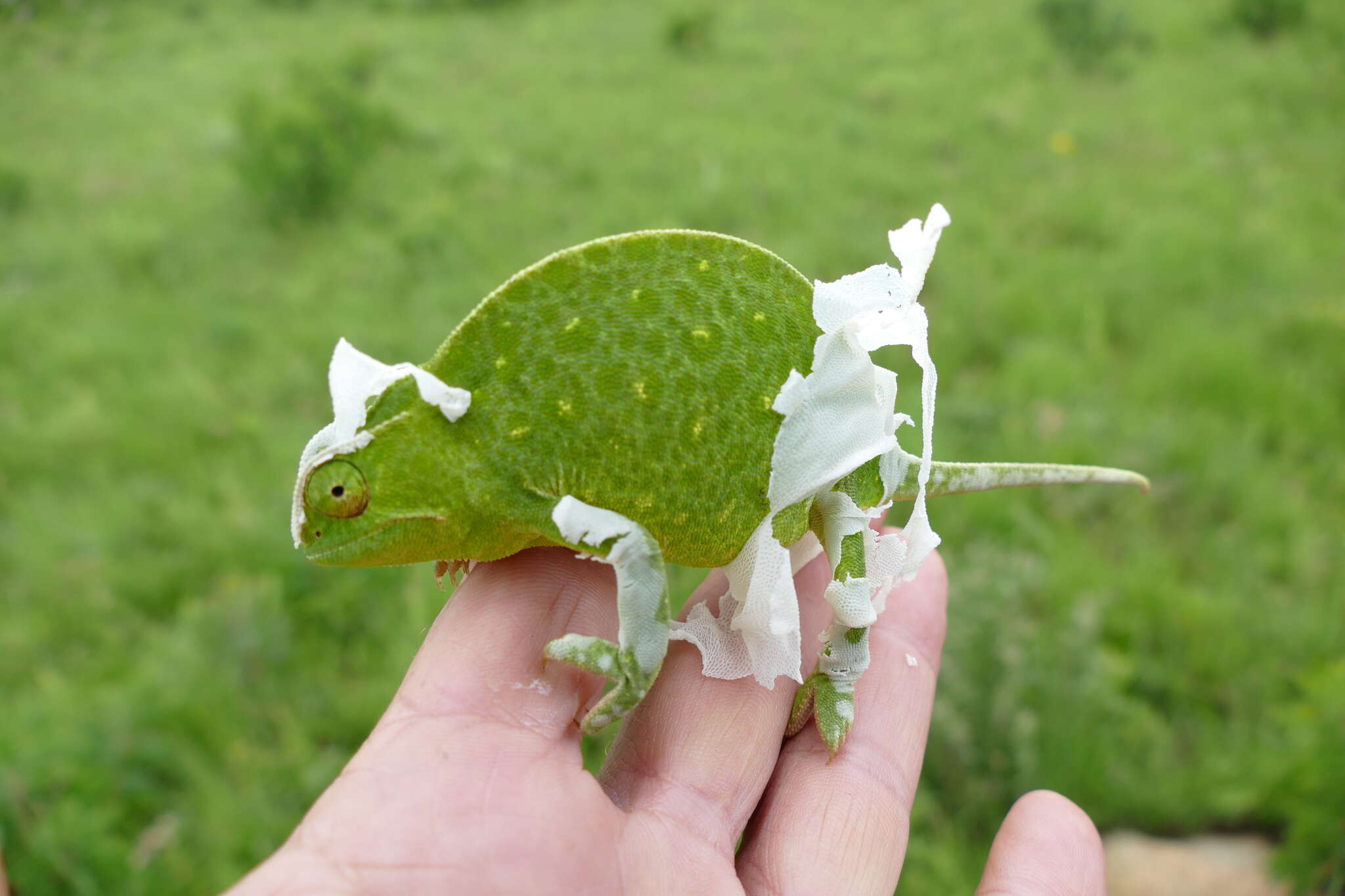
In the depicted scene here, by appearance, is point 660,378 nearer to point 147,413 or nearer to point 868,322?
point 868,322

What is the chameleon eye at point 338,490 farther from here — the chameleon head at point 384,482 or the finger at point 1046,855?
the finger at point 1046,855

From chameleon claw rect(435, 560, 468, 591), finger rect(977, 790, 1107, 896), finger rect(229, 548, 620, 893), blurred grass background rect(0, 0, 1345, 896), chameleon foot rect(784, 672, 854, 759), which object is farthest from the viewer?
blurred grass background rect(0, 0, 1345, 896)

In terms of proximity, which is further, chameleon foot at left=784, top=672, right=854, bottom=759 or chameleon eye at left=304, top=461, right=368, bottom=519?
chameleon foot at left=784, top=672, right=854, bottom=759

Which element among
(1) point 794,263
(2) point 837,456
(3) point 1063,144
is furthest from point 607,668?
(3) point 1063,144

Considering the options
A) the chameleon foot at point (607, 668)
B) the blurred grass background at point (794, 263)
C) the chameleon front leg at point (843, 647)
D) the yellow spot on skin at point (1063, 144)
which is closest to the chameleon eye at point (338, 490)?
the chameleon foot at point (607, 668)

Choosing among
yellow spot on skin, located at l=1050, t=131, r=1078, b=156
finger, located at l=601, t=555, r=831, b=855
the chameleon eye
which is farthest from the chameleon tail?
yellow spot on skin, located at l=1050, t=131, r=1078, b=156

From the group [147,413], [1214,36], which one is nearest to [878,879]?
[147,413]

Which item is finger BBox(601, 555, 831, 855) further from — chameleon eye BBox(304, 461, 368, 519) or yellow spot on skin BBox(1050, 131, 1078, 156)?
yellow spot on skin BBox(1050, 131, 1078, 156)
